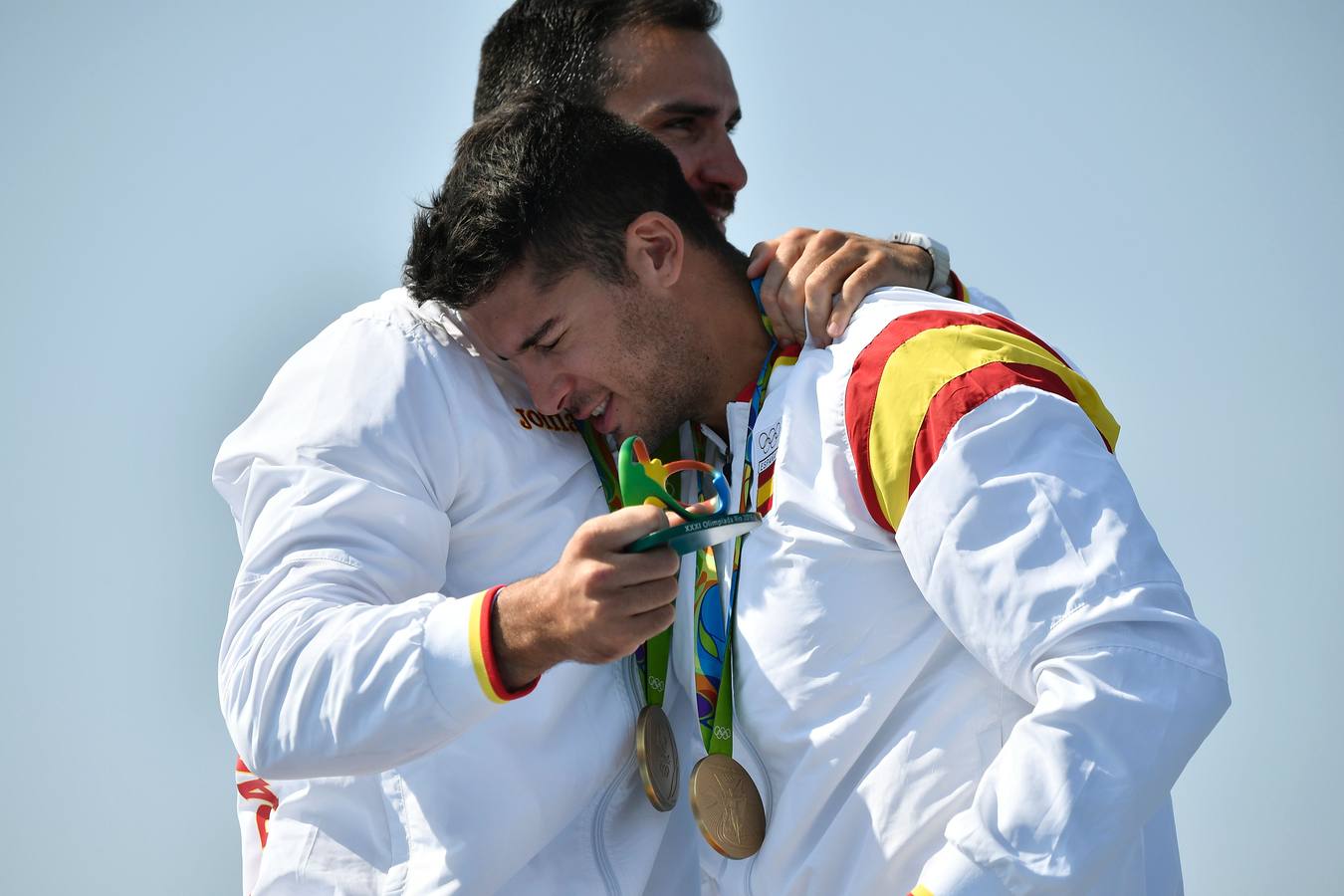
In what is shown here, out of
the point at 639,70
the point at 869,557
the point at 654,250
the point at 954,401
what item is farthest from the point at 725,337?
the point at 639,70

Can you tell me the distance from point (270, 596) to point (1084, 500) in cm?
162

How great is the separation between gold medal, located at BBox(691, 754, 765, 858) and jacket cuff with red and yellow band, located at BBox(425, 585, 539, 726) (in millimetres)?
647

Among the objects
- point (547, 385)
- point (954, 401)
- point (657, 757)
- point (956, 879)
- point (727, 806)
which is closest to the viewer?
point (956, 879)

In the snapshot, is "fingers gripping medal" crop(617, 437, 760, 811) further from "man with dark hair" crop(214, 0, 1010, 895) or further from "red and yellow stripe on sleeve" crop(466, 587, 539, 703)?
"red and yellow stripe on sleeve" crop(466, 587, 539, 703)

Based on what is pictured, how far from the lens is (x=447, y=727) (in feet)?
8.35

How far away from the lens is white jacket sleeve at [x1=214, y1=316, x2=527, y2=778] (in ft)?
8.32

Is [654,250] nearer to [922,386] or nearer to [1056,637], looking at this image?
[922,386]

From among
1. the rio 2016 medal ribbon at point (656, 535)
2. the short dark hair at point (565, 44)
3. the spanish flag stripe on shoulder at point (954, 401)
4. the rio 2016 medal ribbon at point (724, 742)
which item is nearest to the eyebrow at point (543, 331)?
the rio 2016 medal ribbon at point (656, 535)

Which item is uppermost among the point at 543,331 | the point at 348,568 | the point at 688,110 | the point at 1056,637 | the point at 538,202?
the point at 688,110

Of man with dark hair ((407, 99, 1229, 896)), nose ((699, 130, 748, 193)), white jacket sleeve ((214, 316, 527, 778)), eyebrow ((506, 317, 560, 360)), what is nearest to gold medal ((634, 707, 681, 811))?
man with dark hair ((407, 99, 1229, 896))

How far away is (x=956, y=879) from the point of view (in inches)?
96.7

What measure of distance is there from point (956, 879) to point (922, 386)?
37.6 inches

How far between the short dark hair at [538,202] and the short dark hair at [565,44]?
834mm

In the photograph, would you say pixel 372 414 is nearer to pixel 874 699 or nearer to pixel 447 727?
pixel 447 727
